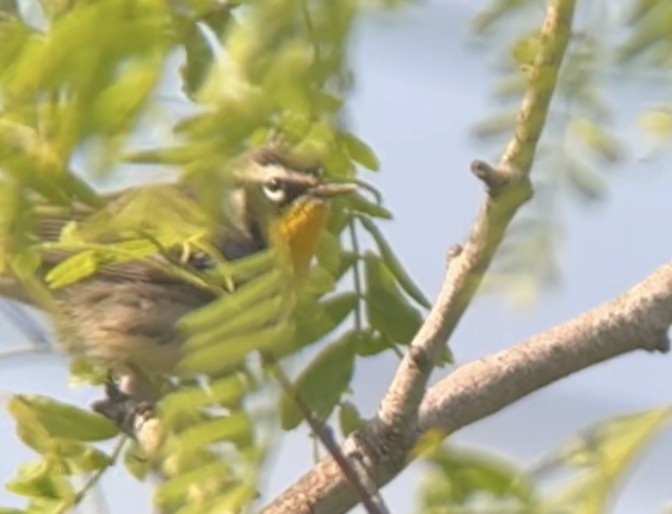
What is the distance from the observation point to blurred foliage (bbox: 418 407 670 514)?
2.22 ft

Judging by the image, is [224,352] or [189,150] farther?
[224,352]

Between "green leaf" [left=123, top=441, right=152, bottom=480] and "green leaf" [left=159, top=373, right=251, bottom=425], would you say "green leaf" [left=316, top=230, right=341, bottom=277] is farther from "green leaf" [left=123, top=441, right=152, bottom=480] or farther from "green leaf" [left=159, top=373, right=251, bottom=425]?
"green leaf" [left=159, top=373, right=251, bottom=425]

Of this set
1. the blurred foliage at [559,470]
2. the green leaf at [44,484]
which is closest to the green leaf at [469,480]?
the blurred foliage at [559,470]

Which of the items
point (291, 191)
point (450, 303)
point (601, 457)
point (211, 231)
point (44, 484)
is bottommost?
point (601, 457)

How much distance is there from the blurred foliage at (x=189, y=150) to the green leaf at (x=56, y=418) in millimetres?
218

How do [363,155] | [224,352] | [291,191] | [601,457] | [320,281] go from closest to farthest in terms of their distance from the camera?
1. [224,352]
2. [601,457]
3. [363,155]
4. [320,281]
5. [291,191]

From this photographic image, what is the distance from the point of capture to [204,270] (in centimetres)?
80

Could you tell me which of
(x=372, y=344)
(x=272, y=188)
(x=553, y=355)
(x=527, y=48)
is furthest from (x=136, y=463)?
(x=527, y=48)

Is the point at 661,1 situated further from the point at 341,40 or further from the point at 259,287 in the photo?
the point at 259,287

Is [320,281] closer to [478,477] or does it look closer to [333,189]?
A: [333,189]

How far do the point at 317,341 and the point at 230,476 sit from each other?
296 mm

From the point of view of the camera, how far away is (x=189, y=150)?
1.59 feet

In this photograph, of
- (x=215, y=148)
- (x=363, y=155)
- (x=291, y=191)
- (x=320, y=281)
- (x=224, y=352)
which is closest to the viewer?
(x=215, y=148)

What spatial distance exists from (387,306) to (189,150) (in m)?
0.75
